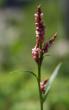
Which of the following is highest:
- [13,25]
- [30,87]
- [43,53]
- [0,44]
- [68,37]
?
[43,53]

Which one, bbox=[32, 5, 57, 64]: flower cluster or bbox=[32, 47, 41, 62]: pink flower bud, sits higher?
bbox=[32, 5, 57, 64]: flower cluster

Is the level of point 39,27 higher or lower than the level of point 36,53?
higher

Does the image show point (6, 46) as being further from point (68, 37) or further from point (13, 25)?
point (68, 37)

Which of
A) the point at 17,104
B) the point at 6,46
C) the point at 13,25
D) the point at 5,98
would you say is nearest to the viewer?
the point at 17,104

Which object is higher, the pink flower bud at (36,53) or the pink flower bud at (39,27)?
the pink flower bud at (39,27)

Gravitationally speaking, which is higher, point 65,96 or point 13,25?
point 65,96

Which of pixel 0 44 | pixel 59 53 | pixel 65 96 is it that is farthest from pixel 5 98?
pixel 59 53

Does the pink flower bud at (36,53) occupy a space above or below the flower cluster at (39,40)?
below

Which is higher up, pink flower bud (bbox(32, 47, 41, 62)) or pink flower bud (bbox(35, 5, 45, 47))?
pink flower bud (bbox(35, 5, 45, 47))
